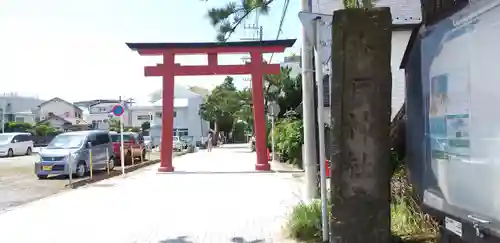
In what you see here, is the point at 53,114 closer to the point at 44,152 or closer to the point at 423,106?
the point at 44,152

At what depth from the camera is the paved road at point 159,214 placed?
304 inches

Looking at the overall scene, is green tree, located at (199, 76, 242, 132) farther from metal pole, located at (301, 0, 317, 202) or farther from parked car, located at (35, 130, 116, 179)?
metal pole, located at (301, 0, 317, 202)

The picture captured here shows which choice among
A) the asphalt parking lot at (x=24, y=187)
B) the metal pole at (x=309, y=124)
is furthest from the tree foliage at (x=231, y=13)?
the asphalt parking lot at (x=24, y=187)

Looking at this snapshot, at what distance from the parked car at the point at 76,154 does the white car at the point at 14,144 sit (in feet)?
53.8

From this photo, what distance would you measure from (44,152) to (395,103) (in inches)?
477

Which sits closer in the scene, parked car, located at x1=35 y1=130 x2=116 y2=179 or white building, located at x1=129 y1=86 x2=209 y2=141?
parked car, located at x1=35 y1=130 x2=116 y2=179

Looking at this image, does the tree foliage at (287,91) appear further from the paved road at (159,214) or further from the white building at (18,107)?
the white building at (18,107)

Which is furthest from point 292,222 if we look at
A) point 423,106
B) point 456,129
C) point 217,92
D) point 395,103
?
point 217,92

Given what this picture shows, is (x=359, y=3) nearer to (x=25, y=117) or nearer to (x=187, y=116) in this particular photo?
(x=187, y=116)

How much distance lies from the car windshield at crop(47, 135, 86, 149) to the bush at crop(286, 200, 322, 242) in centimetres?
1330

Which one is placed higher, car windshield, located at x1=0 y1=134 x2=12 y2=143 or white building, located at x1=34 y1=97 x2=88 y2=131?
white building, located at x1=34 y1=97 x2=88 y2=131

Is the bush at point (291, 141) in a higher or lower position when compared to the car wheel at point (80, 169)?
higher

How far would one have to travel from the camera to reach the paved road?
25.3ft

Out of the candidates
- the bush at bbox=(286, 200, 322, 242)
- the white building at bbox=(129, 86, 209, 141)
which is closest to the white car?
the bush at bbox=(286, 200, 322, 242)
